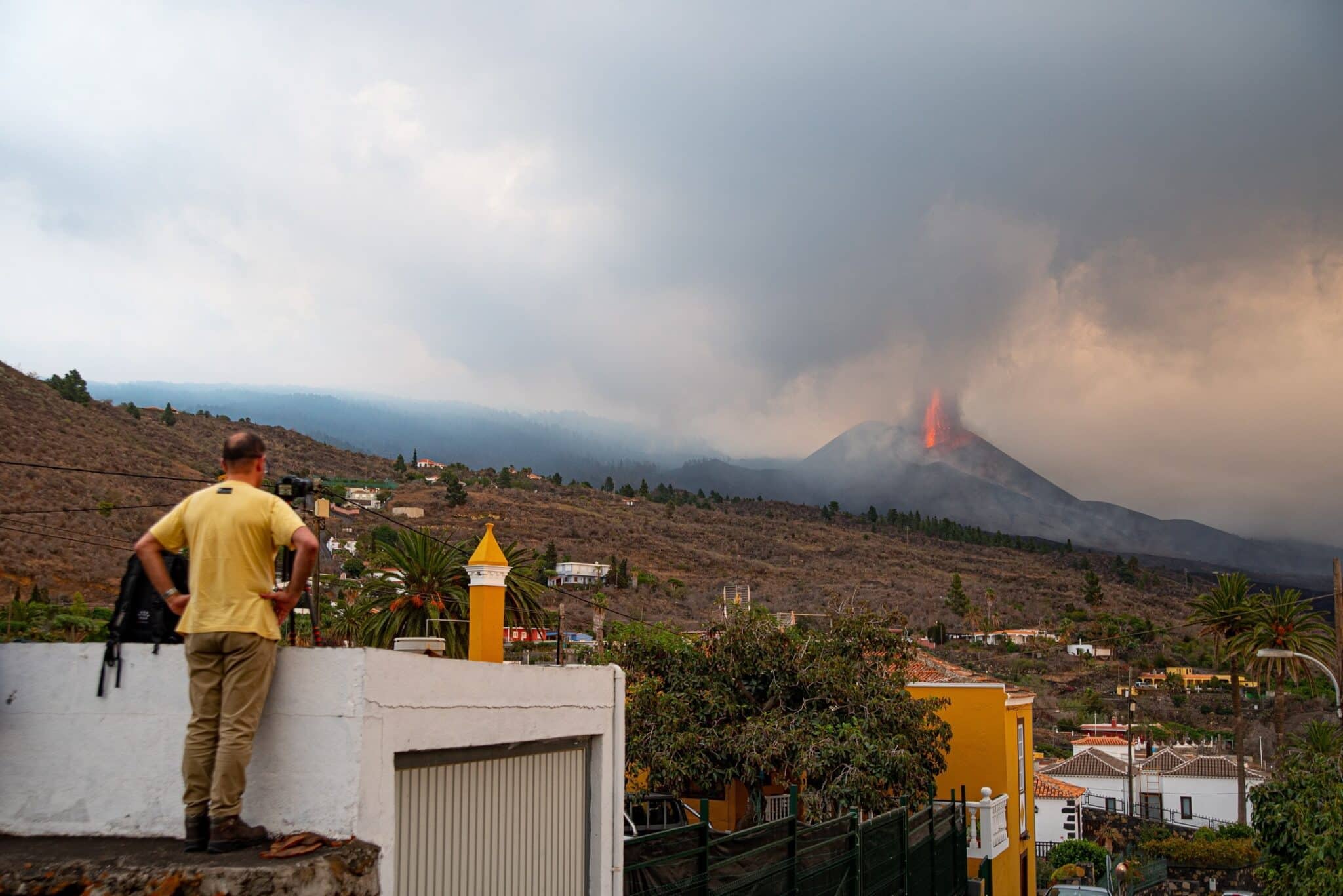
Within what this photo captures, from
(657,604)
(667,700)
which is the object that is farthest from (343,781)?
(657,604)

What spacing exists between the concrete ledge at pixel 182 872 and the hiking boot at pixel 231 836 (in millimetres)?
59

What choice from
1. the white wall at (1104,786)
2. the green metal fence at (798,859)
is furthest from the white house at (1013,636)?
the green metal fence at (798,859)

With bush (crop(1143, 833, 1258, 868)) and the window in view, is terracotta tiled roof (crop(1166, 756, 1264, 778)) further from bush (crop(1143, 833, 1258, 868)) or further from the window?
the window

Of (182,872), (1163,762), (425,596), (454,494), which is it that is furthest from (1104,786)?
(182,872)

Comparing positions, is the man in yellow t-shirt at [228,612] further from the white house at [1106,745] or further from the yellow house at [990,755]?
the white house at [1106,745]

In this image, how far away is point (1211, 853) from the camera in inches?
1566

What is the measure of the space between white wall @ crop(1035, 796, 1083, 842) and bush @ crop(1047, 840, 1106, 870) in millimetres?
10706

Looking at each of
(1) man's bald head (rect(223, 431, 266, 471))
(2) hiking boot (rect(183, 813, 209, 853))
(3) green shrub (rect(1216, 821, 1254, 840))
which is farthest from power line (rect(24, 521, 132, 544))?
(3) green shrub (rect(1216, 821, 1254, 840))

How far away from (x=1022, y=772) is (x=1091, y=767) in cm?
4153

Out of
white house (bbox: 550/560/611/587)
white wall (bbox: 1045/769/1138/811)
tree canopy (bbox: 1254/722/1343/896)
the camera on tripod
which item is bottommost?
white wall (bbox: 1045/769/1138/811)

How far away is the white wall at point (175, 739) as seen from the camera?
15.0 ft

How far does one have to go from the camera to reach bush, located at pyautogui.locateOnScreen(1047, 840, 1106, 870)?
138 ft

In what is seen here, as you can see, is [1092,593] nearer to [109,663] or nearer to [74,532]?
[74,532]

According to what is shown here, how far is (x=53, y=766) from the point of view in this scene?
4.89m
